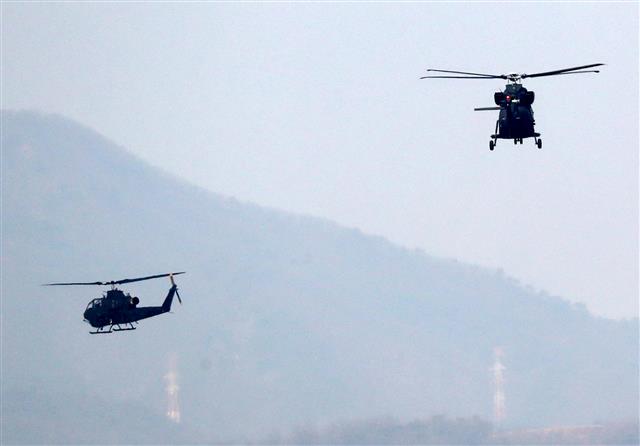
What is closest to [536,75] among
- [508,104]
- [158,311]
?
[508,104]

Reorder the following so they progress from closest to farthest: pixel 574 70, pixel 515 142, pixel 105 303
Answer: pixel 574 70, pixel 515 142, pixel 105 303

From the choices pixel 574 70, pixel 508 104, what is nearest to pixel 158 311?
pixel 508 104

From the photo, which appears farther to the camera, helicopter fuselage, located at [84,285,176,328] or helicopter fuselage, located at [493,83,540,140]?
helicopter fuselage, located at [84,285,176,328]

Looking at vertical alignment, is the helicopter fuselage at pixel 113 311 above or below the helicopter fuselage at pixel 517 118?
below

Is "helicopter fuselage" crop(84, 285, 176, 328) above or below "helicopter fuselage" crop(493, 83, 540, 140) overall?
below

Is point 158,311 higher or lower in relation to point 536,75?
lower

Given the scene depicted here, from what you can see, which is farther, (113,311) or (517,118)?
(113,311)

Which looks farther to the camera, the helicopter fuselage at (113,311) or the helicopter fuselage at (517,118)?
the helicopter fuselage at (113,311)

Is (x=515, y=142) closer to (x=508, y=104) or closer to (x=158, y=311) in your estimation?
(x=508, y=104)

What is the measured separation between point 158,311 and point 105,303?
Result: 573 cm

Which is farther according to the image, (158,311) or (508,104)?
(158,311)

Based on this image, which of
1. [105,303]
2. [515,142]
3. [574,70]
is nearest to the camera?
[574,70]

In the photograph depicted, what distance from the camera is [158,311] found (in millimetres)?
162500

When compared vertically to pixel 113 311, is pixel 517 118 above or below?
above
